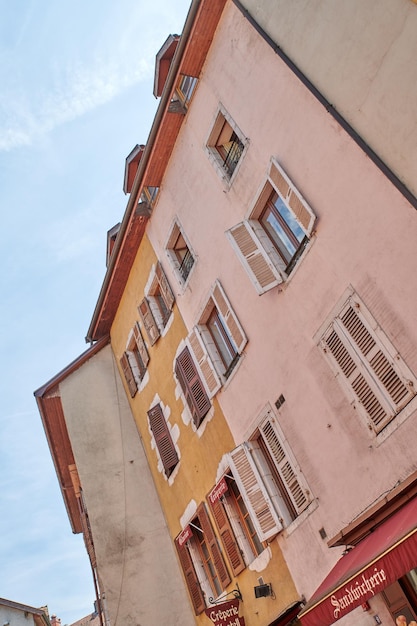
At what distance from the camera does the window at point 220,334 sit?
1048 cm

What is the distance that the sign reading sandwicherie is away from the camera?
9.88 m

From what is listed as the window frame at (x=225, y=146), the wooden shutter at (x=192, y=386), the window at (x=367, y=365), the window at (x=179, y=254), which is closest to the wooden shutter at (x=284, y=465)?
the window at (x=367, y=365)

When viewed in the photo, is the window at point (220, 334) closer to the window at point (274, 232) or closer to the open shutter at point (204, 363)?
the open shutter at point (204, 363)

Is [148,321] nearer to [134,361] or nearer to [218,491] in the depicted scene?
[134,361]

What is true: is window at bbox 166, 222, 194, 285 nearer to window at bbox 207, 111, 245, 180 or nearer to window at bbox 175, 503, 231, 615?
window at bbox 207, 111, 245, 180

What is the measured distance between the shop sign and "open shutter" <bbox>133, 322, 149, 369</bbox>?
4411mm

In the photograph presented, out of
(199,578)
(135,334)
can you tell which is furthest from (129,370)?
(199,578)

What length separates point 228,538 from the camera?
10.5 meters

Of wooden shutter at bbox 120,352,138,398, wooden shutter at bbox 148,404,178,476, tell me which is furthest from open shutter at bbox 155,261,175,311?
wooden shutter at bbox 120,352,138,398

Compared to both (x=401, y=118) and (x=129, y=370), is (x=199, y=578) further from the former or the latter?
(x=401, y=118)

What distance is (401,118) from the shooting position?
7.11 metres

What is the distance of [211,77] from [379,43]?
4.61 m

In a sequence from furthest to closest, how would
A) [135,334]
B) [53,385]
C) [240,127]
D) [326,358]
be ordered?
[53,385] → [135,334] → [240,127] → [326,358]

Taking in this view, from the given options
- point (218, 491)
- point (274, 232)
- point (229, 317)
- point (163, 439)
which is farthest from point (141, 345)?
point (274, 232)
